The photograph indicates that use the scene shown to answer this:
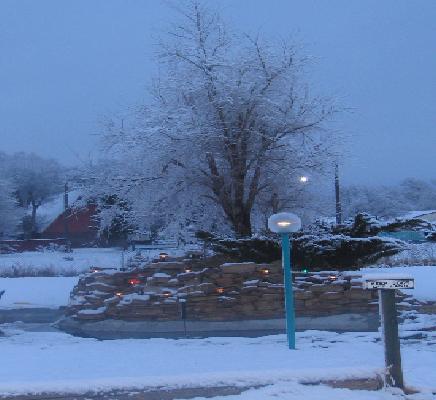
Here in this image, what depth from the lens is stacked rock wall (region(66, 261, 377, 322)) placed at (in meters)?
11.6

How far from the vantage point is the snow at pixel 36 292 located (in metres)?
13.9

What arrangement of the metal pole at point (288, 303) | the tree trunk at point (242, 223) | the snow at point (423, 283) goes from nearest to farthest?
the metal pole at point (288, 303)
the snow at point (423, 283)
the tree trunk at point (242, 223)

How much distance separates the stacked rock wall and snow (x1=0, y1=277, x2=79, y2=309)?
78.8 inches

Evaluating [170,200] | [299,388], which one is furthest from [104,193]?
[299,388]

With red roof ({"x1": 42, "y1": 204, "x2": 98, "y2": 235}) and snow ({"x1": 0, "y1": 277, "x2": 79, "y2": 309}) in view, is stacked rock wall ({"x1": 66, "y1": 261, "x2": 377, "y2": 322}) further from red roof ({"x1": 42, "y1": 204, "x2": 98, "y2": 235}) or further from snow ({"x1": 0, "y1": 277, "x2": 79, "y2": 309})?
red roof ({"x1": 42, "y1": 204, "x2": 98, "y2": 235})

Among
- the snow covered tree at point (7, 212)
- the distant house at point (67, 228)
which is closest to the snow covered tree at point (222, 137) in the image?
the distant house at point (67, 228)

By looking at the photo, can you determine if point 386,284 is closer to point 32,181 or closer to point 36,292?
point 36,292

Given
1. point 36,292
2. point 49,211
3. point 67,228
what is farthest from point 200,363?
point 49,211

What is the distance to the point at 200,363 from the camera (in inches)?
271

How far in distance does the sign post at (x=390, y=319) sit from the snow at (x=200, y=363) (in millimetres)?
155

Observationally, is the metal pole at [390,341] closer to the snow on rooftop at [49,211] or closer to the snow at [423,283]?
the snow at [423,283]

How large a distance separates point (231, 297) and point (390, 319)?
5919mm

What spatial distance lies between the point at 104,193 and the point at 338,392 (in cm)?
1136

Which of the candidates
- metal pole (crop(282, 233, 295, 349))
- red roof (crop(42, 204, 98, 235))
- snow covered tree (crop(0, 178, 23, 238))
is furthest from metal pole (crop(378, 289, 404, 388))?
snow covered tree (crop(0, 178, 23, 238))
